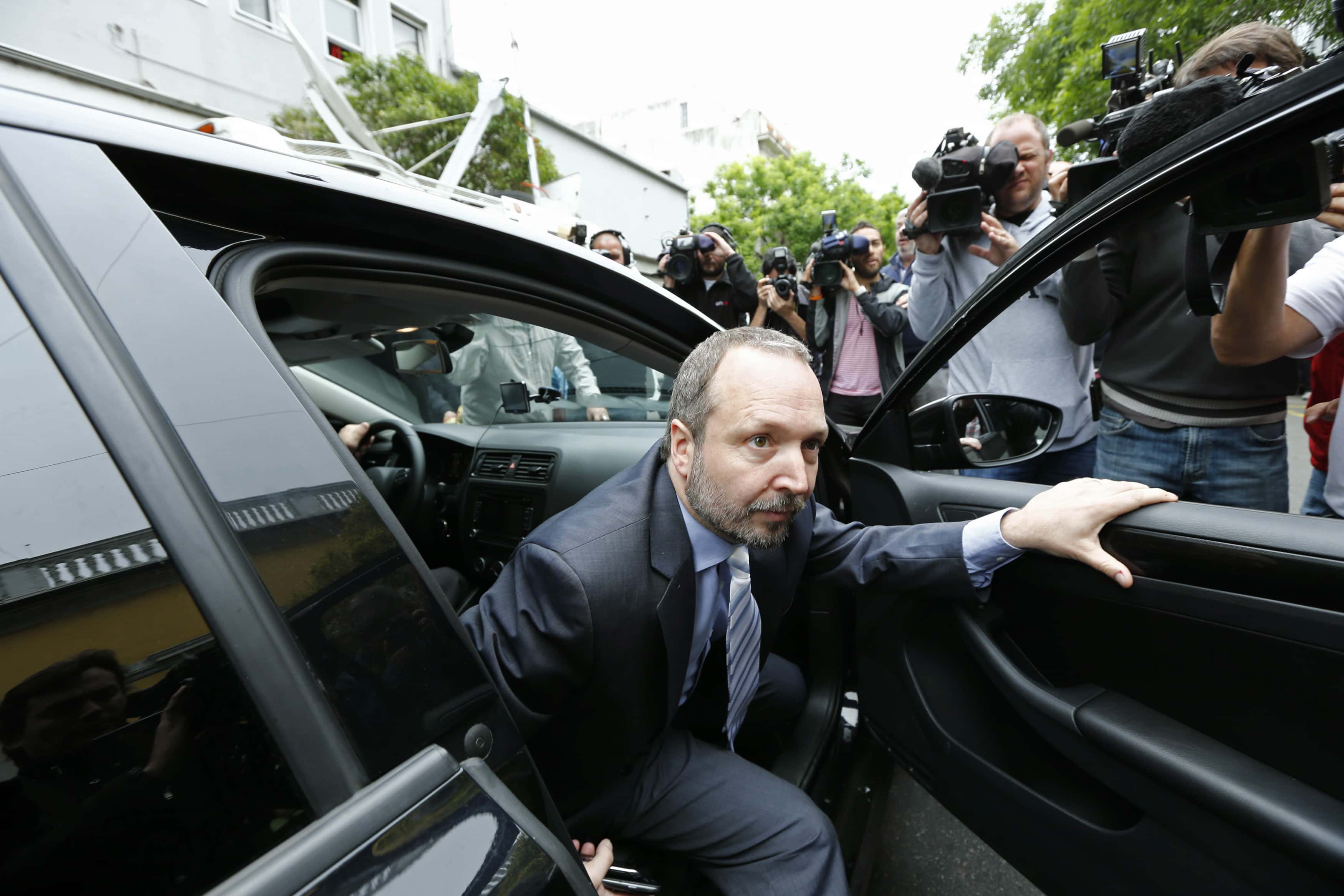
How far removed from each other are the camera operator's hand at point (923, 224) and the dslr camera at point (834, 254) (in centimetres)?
120

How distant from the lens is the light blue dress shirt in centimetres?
123

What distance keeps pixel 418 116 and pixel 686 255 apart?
36.3ft

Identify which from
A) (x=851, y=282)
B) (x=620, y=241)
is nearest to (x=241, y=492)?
(x=851, y=282)

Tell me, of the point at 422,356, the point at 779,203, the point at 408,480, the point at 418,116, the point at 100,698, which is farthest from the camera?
the point at 779,203

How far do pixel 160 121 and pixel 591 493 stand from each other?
894 millimetres

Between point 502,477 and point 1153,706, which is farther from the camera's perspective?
point 502,477

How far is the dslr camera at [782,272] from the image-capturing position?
4230 millimetres

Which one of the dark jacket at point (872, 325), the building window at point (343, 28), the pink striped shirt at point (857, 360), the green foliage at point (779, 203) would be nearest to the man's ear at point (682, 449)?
the dark jacket at point (872, 325)

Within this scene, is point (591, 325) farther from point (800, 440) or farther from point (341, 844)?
point (341, 844)

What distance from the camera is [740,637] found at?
1452 millimetres

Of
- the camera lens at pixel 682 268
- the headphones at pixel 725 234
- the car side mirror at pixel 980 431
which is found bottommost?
the car side mirror at pixel 980 431

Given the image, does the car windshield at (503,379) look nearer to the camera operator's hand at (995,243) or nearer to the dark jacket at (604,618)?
the dark jacket at (604,618)

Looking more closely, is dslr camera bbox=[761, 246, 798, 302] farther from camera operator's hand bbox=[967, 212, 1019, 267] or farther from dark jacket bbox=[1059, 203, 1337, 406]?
dark jacket bbox=[1059, 203, 1337, 406]

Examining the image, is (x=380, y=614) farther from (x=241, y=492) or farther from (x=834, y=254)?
(x=834, y=254)
